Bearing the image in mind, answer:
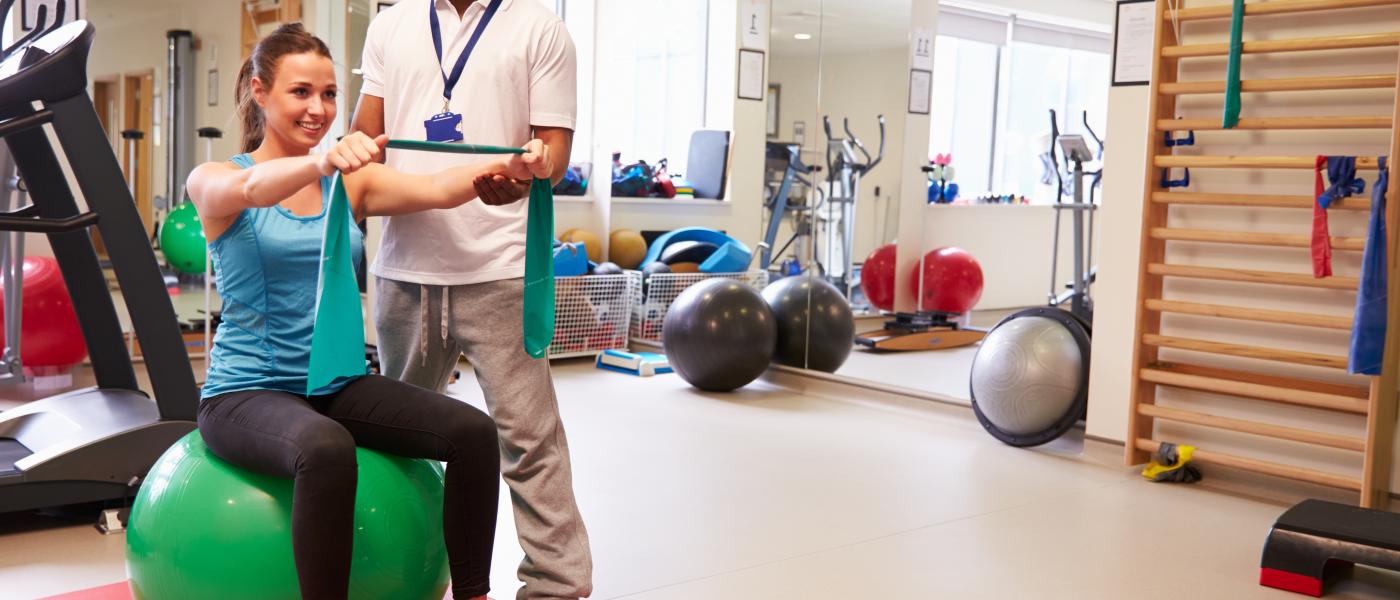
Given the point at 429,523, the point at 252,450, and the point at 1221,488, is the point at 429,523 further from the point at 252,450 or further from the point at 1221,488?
the point at 1221,488

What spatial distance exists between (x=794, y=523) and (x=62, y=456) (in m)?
1.99

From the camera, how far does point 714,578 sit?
2.78 m

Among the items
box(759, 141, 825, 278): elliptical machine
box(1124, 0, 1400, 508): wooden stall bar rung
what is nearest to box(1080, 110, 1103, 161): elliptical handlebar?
box(1124, 0, 1400, 508): wooden stall bar rung

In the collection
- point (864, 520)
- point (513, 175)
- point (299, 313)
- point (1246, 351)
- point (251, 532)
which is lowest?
point (864, 520)

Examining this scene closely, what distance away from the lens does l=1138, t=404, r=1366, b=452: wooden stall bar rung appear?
354cm

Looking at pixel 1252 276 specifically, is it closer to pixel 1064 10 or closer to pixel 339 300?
pixel 1064 10

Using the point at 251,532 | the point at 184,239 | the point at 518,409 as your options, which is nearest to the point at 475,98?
the point at 518,409

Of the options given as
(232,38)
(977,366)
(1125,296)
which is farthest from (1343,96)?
(232,38)

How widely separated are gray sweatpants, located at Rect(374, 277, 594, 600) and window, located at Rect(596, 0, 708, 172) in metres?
4.39

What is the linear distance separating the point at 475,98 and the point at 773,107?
3.82m

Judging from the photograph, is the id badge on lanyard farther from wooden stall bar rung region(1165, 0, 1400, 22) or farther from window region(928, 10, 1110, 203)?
window region(928, 10, 1110, 203)

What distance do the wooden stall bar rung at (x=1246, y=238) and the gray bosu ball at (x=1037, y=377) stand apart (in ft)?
1.73

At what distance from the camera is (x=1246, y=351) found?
3.81 m

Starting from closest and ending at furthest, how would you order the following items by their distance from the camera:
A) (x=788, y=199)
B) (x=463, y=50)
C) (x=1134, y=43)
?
(x=463, y=50), (x=1134, y=43), (x=788, y=199)
